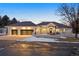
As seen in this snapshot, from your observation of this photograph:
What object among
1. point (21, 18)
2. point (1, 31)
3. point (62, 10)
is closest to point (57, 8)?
point (62, 10)

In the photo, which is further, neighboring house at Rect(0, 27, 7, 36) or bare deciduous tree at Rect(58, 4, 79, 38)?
neighboring house at Rect(0, 27, 7, 36)

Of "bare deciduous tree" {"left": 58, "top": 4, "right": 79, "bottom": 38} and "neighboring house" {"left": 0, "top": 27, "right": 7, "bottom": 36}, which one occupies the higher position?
"bare deciduous tree" {"left": 58, "top": 4, "right": 79, "bottom": 38}

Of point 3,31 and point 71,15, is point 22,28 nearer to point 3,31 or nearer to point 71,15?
point 3,31

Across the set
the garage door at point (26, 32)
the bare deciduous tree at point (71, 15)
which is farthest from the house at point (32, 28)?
the bare deciduous tree at point (71, 15)

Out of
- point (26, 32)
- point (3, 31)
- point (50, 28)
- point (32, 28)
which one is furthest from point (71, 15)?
point (3, 31)

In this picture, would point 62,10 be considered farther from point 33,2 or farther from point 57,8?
point 33,2

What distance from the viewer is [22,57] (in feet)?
31.6

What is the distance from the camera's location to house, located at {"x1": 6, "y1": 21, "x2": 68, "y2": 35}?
9.98m

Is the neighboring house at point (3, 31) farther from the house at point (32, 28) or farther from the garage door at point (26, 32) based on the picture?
the garage door at point (26, 32)

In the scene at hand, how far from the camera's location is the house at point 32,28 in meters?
9.98

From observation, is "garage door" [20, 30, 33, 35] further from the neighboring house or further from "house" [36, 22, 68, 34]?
the neighboring house

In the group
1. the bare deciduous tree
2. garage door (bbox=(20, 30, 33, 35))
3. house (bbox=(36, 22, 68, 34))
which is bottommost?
garage door (bbox=(20, 30, 33, 35))

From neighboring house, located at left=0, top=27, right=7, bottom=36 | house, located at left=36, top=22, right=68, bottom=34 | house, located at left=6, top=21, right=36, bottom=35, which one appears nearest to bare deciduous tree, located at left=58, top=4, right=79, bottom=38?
house, located at left=36, top=22, right=68, bottom=34

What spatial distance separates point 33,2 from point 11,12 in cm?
65
